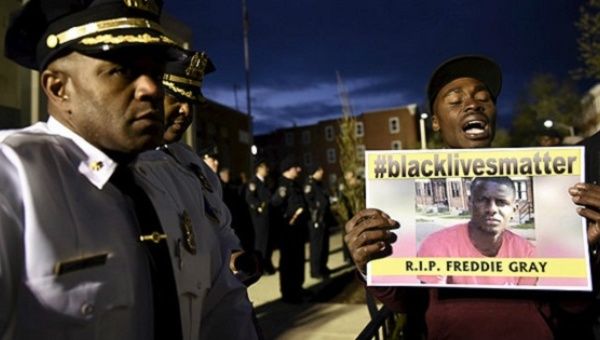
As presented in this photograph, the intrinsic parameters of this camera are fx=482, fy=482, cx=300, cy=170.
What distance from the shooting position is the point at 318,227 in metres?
9.40

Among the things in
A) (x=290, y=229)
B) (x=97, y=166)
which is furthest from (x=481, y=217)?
(x=290, y=229)

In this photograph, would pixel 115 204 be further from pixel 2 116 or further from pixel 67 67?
pixel 2 116

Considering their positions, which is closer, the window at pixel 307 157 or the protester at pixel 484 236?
the protester at pixel 484 236

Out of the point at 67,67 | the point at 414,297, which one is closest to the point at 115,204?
the point at 67,67

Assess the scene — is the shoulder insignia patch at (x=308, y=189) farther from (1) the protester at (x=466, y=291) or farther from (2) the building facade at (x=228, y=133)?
(2) the building facade at (x=228, y=133)

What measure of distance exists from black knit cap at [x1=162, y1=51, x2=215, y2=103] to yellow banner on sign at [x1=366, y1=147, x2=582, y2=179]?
1.46 m

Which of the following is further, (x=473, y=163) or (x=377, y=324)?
(x=377, y=324)

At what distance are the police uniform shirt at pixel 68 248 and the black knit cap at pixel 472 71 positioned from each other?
1500 millimetres

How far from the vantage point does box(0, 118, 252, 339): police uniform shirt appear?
1071mm

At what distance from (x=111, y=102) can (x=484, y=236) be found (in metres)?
1.39

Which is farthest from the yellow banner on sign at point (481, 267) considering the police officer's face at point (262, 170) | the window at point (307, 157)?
the window at point (307, 157)

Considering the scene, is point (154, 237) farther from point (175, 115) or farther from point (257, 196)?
point (257, 196)

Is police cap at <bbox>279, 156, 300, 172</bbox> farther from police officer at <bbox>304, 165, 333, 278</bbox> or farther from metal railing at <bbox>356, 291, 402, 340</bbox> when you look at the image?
metal railing at <bbox>356, 291, 402, 340</bbox>

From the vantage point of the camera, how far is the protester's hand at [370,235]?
1802 mm
